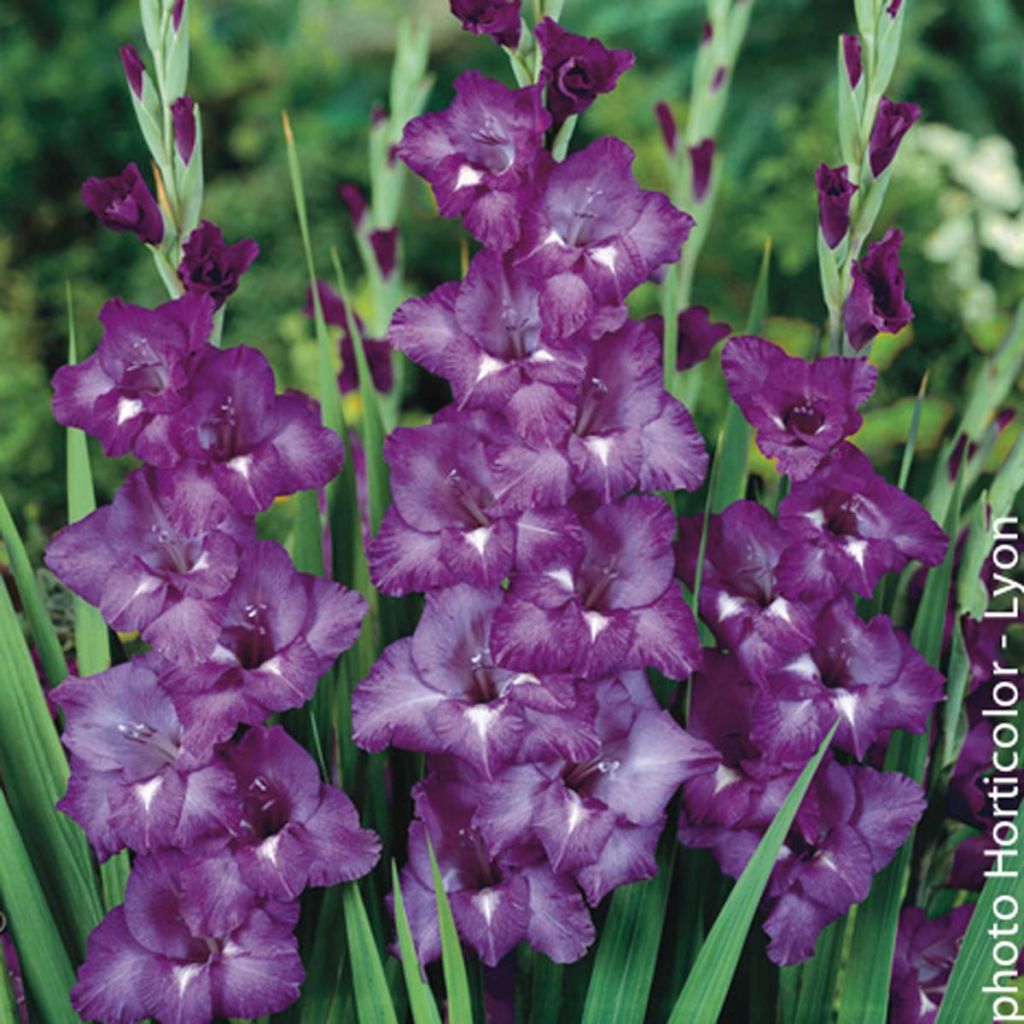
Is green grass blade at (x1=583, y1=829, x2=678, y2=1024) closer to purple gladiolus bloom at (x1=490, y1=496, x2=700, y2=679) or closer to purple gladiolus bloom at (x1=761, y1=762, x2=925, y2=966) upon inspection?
purple gladiolus bloom at (x1=761, y1=762, x2=925, y2=966)

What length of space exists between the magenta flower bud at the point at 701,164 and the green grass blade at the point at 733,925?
64 centimetres

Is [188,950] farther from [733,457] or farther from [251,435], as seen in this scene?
[733,457]

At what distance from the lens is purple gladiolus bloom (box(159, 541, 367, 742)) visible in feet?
3.40

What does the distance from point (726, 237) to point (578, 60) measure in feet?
7.99

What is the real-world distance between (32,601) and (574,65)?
59cm

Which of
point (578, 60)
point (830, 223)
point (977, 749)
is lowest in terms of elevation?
point (977, 749)

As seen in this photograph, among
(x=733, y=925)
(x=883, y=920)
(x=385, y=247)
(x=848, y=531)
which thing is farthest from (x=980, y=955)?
(x=385, y=247)

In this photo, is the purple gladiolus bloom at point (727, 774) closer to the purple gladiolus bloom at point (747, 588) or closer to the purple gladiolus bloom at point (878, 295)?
the purple gladiolus bloom at point (747, 588)

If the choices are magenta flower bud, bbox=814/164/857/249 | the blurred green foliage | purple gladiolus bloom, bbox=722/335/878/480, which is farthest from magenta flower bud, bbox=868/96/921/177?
the blurred green foliage

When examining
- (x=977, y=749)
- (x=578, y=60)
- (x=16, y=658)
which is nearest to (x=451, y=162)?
(x=578, y=60)

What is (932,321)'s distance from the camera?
3287 mm

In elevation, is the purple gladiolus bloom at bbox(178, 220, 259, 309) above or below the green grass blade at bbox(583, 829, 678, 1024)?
above

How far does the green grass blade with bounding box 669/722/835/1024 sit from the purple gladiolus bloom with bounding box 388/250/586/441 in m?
0.30

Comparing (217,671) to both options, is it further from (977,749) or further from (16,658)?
(977,749)
